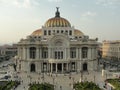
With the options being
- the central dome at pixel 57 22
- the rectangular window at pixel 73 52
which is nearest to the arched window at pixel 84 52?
the rectangular window at pixel 73 52

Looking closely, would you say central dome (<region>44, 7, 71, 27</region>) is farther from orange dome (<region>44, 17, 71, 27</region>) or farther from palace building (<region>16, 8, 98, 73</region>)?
palace building (<region>16, 8, 98, 73</region>)

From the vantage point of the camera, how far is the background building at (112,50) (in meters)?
109

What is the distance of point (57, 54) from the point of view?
69938 millimetres

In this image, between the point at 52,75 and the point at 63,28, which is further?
the point at 63,28

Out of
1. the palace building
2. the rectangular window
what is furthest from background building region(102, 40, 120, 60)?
the rectangular window

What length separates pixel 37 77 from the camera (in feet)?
202

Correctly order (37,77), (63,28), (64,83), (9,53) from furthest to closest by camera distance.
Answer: (9,53) < (63,28) < (37,77) < (64,83)

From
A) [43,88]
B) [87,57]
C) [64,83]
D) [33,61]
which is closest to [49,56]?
[33,61]

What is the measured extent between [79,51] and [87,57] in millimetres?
2371

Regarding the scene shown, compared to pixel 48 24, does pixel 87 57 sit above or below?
below

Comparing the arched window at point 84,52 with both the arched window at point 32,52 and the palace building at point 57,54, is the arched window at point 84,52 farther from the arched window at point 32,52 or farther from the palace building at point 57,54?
the arched window at point 32,52

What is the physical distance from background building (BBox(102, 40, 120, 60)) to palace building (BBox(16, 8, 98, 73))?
1472 inches

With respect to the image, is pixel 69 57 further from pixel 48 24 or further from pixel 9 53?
pixel 9 53

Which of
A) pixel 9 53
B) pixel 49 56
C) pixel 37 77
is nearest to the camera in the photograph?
pixel 37 77
